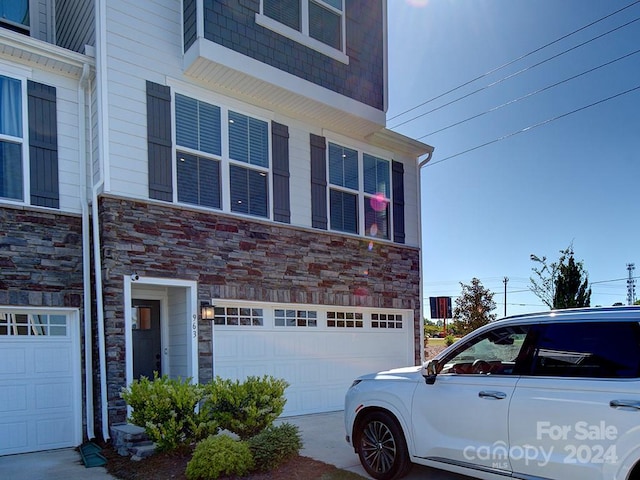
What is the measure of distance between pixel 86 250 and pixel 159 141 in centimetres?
208

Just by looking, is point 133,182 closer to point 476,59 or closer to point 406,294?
point 406,294

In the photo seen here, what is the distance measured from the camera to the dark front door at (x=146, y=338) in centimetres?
895

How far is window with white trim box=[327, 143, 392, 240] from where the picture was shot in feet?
37.1

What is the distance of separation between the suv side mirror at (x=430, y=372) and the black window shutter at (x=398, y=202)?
7133 millimetres

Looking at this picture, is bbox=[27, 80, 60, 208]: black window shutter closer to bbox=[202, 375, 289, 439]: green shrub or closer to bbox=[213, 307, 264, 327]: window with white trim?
bbox=[213, 307, 264, 327]: window with white trim

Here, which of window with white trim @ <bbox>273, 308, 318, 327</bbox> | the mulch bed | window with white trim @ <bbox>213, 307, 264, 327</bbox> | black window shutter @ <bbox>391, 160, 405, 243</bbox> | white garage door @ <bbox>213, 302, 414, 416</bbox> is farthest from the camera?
black window shutter @ <bbox>391, 160, 405, 243</bbox>

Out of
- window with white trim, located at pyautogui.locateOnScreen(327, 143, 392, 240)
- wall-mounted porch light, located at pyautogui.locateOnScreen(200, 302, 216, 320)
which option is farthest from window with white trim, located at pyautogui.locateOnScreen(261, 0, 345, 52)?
wall-mounted porch light, located at pyautogui.locateOnScreen(200, 302, 216, 320)

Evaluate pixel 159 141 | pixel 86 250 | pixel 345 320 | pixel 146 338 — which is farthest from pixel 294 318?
pixel 159 141

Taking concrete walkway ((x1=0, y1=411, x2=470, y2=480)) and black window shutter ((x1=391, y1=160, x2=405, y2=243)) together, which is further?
black window shutter ((x1=391, y1=160, x2=405, y2=243))

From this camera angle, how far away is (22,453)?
7.27 m

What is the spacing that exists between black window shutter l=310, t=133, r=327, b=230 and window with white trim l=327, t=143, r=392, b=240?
0.93 feet

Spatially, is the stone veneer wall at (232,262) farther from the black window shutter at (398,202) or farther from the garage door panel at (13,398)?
the garage door panel at (13,398)

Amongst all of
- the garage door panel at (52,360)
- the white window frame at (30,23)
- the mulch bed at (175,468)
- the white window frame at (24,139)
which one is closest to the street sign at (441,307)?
the mulch bed at (175,468)

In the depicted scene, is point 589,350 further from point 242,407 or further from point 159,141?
point 159,141
